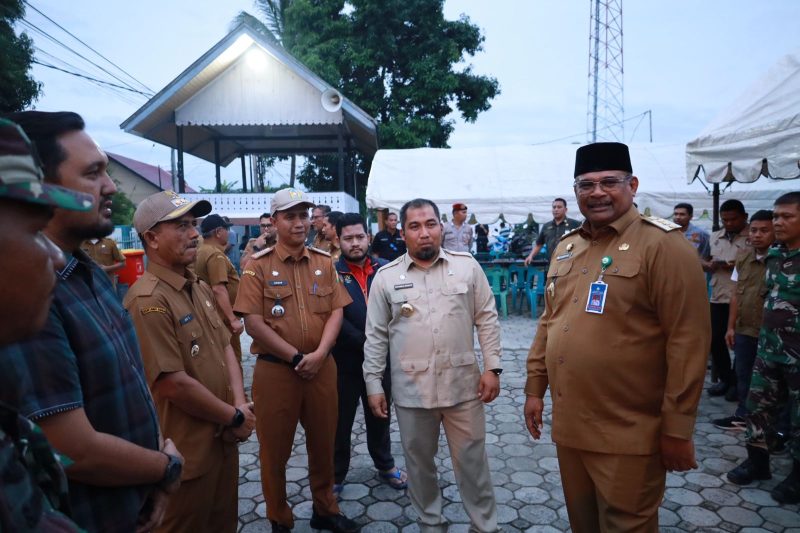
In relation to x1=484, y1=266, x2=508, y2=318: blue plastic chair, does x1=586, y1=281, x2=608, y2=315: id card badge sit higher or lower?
higher

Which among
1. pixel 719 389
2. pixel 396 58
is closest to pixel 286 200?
pixel 719 389

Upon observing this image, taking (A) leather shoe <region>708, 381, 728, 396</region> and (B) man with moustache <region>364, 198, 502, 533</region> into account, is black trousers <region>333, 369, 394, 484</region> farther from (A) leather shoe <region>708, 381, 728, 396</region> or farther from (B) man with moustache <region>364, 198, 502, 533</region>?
(A) leather shoe <region>708, 381, 728, 396</region>

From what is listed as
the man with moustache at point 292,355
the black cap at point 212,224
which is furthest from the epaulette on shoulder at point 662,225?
the black cap at point 212,224

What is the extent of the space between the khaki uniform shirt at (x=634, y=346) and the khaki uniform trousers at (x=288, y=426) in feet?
4.61

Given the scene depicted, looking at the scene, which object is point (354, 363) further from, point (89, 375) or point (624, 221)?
point (89, 375)

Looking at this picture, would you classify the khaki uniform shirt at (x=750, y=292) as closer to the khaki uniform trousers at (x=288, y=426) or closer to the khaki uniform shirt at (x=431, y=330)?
the khaki uniform shirt at (x=431, y=330)

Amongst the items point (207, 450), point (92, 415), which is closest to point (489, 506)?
point (207, 450)

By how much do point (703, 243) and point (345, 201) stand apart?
8.74 m

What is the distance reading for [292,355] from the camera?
2844 millimetres

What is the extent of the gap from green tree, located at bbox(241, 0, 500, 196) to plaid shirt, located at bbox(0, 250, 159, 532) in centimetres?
1694

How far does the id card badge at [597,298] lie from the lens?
215 centimetres

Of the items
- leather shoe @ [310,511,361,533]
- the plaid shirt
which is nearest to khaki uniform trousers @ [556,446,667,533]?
leather shoe @ [310,511,361,533]

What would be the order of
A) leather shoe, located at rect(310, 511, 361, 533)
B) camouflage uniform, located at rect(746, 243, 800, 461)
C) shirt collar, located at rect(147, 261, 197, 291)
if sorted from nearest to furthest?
shirt collar, located at rect(147, 261, 197, 291)
leather shoe, located at rect(310, 511, 361, 533)
camouflage uniform, located at rect(746, 243, 800, 461)

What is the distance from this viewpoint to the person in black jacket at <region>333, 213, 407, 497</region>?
347cm
